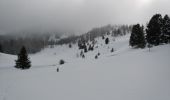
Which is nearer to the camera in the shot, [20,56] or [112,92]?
[112,92]

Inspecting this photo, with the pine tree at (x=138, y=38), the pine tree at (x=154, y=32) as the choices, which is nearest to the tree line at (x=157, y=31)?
the pine tree at (x=154, y=32)

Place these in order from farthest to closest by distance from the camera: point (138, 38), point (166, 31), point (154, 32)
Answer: point (138, 38) → point (166, 31) → point (154, 32)

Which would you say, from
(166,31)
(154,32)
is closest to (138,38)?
(154,32)

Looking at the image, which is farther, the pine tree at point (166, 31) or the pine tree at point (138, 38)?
the pine tree at point (138, 38)

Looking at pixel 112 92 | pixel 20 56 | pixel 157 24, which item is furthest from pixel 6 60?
pixel 112 92

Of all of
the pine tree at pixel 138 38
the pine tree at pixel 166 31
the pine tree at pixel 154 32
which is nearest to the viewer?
the pine tree at pixel 154 32

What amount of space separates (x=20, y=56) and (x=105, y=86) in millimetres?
42590

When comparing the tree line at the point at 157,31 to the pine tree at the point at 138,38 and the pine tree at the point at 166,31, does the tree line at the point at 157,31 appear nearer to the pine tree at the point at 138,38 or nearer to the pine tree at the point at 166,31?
the pine tree at the point at 166,31

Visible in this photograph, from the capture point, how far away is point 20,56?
177 feet

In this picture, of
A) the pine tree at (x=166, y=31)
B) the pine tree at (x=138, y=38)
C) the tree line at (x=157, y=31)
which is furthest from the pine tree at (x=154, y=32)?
the pine tree at (x=138, y=38)

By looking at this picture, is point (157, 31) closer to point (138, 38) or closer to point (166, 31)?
point (166, 31)

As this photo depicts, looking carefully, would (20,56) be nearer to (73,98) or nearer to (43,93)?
(43,93)

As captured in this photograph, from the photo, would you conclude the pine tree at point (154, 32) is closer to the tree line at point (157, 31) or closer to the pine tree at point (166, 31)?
the tree line at point (157, 31)

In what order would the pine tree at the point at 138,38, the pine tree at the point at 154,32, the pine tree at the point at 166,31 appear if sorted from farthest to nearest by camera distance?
the pine tree at the point at 138,38 < the pine tree at the point at 166,31 < the pine tree at the point at 154,32
